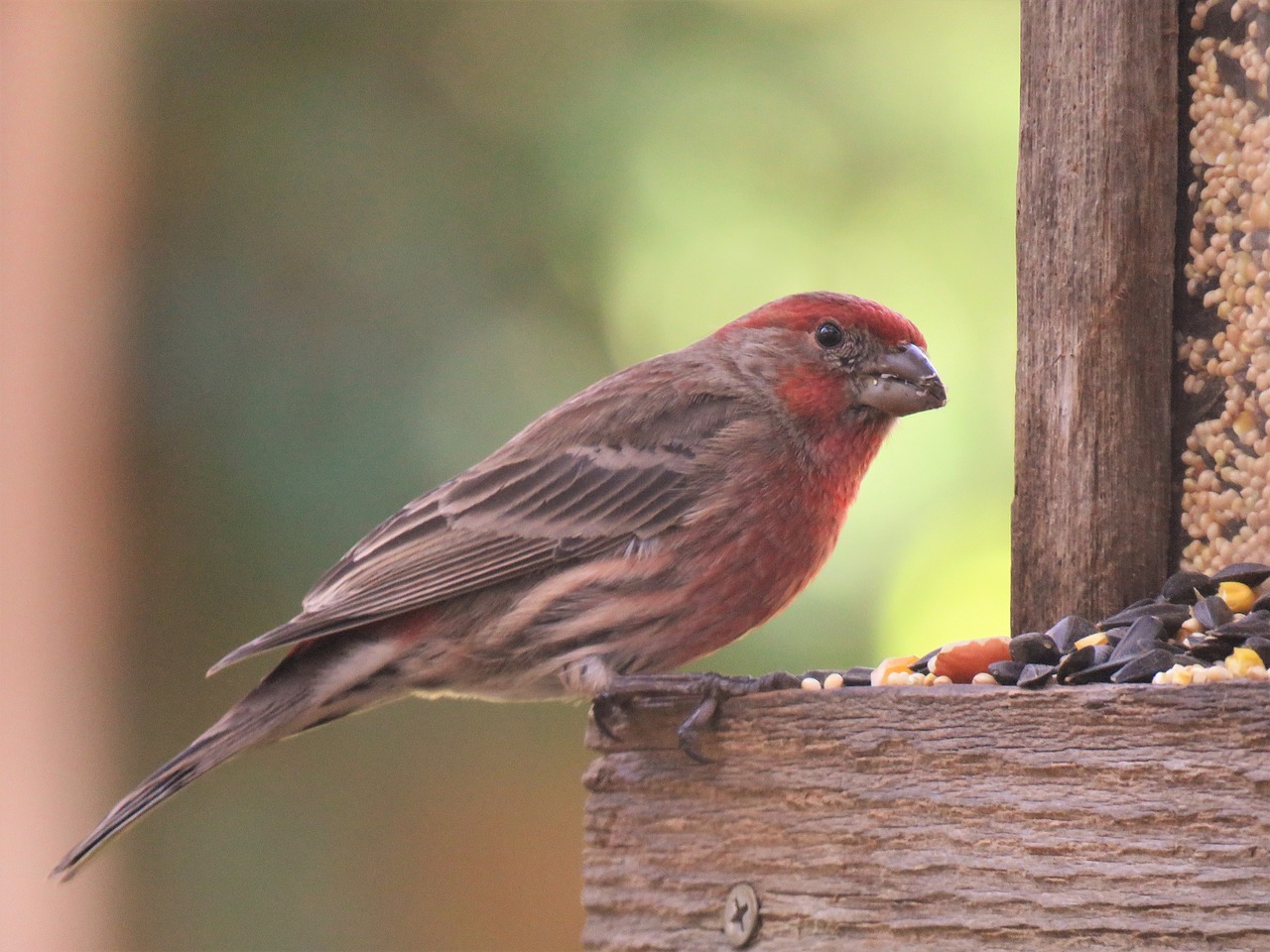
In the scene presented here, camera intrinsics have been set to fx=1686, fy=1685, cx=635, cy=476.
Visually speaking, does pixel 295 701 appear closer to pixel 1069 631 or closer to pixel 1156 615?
pixel 1069 631

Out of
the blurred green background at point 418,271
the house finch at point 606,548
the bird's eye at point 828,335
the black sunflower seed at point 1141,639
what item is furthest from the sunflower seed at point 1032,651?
the blurred green background at point 418,271

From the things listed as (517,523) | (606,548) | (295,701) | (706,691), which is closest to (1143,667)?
(706,691)

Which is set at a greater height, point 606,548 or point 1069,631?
point 606,548

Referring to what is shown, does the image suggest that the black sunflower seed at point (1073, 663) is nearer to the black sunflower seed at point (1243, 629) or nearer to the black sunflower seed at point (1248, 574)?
the black sunflower seed at point (1243, 629)

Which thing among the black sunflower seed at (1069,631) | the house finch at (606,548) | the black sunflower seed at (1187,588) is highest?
the house finch at (606,548)

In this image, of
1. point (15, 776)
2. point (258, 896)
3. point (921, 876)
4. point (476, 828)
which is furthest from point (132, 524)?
point (921, 876)

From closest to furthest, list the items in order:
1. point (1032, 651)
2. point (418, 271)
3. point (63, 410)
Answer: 1. point (1032, 651)
2. point (63, 410)
3. point (418, 271)

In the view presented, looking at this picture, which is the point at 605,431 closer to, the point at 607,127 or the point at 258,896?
the point at 607,127
